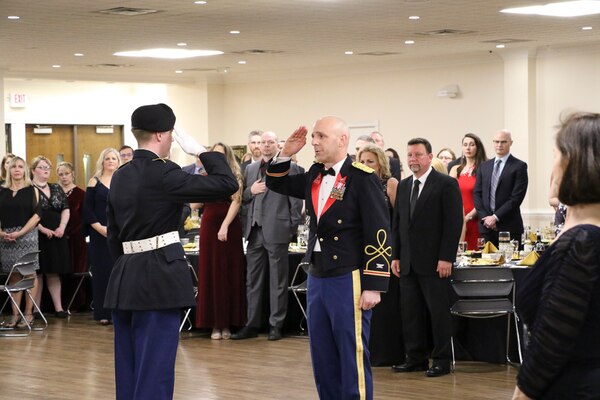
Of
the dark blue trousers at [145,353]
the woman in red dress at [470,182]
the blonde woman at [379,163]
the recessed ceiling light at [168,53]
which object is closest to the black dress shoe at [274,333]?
the blonde woman at [379,163]

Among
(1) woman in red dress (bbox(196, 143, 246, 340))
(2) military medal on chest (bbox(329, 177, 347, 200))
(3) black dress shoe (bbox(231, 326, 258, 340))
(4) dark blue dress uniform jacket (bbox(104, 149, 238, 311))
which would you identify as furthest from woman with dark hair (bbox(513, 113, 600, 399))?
(3) black dress shoe (bbox(231, 326, 258, 340))

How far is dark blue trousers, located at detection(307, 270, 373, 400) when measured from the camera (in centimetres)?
505

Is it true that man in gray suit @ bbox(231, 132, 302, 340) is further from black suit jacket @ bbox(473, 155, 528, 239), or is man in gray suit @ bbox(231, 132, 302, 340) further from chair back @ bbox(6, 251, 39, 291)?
chair back @ bbox(6, 251, 39, 291)

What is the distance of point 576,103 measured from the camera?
1577cm

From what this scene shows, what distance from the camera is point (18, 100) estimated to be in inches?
834

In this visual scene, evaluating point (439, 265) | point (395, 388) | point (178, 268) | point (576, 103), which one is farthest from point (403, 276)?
point (576, 103)

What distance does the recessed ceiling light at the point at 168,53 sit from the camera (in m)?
16.7

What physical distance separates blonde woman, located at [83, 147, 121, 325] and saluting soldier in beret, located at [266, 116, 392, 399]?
221 inches

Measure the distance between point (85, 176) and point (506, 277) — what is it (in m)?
15.8

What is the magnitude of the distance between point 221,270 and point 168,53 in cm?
821

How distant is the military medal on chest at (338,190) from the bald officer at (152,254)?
28.5 inches

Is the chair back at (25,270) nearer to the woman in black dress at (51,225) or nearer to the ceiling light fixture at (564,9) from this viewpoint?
the woman in black dress at (51,225)

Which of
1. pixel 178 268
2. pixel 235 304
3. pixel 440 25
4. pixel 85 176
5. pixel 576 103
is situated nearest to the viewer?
pixel 178 268

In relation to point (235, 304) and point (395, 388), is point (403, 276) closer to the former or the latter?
point (395, 388)
